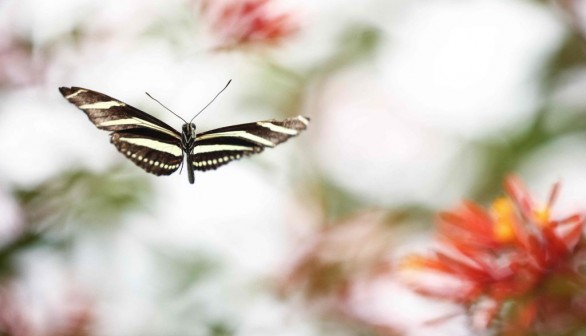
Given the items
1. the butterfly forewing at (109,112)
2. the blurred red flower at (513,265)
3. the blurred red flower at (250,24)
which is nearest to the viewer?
the butterfly forewing at (109,112)

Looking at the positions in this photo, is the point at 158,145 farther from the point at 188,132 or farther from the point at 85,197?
the point at 85,197

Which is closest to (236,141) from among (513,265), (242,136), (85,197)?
(242,136)

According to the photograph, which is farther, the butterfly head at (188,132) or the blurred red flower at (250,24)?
the blurred red flower at (250,24)

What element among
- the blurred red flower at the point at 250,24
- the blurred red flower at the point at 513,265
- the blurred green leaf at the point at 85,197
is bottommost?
the blurred red flower at the point at 513,265

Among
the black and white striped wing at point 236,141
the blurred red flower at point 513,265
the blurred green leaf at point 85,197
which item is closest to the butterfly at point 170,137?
the black and white striped wing at point 236,141

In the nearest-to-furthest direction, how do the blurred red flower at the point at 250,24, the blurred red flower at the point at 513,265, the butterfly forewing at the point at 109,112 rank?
the butterfly forewing at the point at 109,112
the blurred red flower at the point at 513,265
the blurred red flower at the point at 250,24

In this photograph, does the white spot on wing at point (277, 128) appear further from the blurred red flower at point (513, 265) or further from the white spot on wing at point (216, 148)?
the blurred red flower at point (513, 265)

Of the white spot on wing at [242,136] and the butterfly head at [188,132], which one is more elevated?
the butterfly head at [188,132]

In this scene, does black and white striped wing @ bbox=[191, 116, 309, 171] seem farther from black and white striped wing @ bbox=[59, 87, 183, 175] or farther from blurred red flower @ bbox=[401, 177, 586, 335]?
blurred red flower @ bbox=[401, 177, 586, 335]
